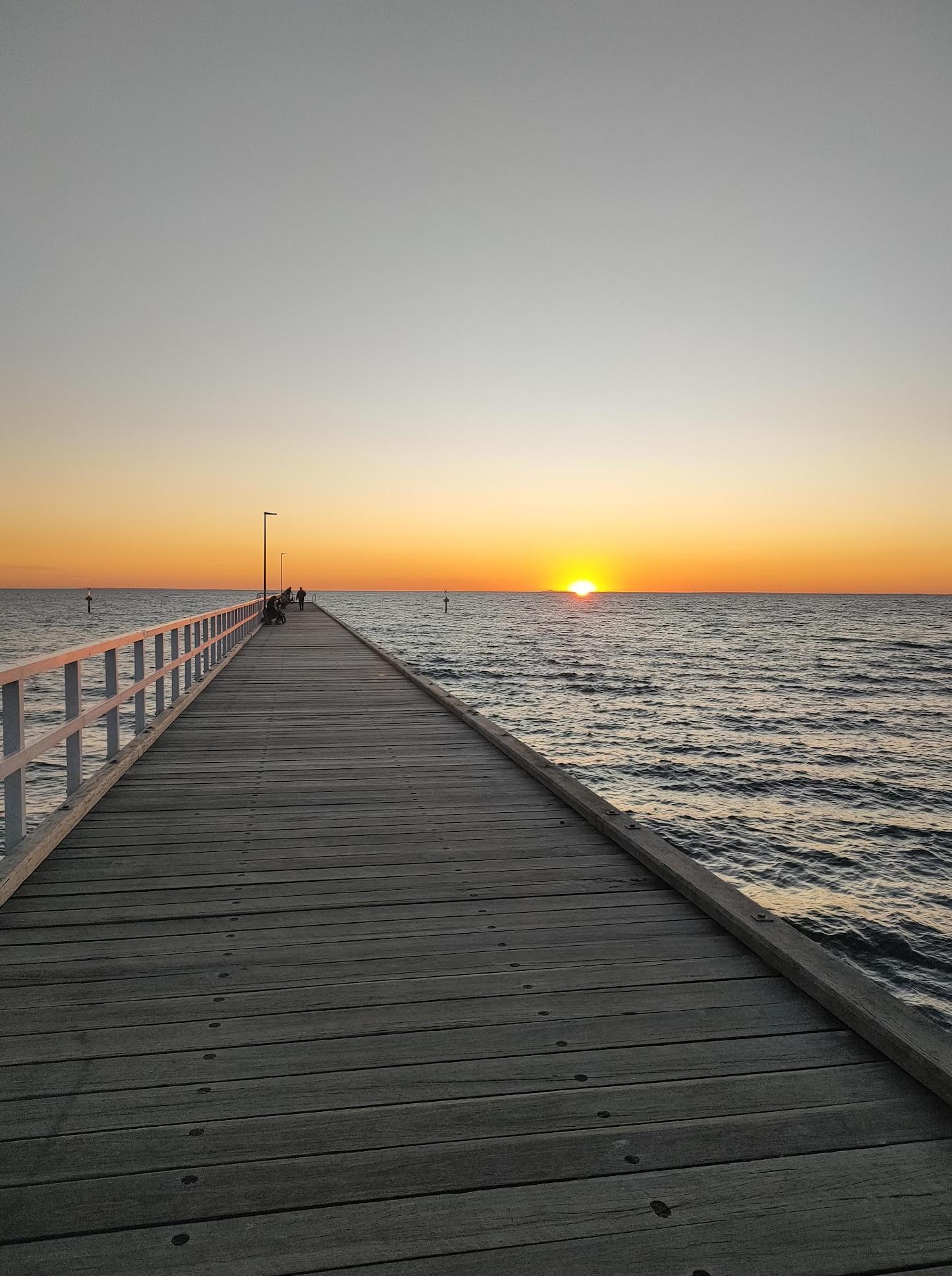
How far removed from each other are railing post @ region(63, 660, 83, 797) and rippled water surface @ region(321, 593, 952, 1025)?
22.8ft

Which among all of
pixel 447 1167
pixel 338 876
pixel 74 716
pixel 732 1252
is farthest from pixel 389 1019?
pixel 74 716

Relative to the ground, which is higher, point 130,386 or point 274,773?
point 130,386

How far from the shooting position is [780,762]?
16375 mm

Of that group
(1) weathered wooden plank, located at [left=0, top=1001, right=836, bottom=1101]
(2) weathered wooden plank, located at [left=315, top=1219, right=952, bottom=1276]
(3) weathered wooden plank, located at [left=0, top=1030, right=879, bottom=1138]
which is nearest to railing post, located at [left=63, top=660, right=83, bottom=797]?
(1) weathered wooden plank, located at [left=0, top=1001, right=836, bottom=1101]

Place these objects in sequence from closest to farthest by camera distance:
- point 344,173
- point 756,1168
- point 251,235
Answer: point 756,1168, point 344,173, point 251,235

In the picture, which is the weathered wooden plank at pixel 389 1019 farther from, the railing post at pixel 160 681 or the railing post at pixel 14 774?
the railing post at pixel 160 681

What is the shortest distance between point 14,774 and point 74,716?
35.3 inches

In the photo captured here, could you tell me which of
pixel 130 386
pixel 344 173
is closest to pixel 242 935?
pixel 344 173

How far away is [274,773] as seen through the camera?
630cm

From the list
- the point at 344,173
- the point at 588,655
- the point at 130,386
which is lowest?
the point at 588,655

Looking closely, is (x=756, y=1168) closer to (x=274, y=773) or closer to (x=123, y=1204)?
(x=123, y=1204)

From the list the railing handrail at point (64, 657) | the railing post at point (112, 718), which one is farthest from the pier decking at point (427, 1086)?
the railing post at point (112, 718)

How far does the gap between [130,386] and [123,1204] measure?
24.8 meters

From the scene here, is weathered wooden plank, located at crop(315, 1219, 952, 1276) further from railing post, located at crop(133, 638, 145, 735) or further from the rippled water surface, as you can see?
the rippled water surface
